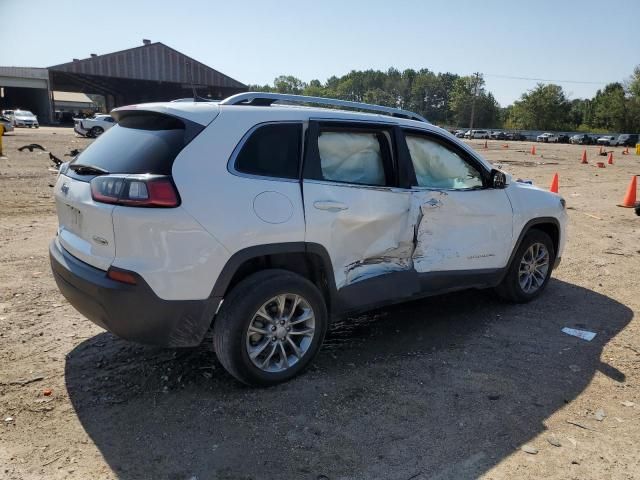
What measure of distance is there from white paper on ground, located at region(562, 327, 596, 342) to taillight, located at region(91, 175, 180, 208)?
363 centimetres

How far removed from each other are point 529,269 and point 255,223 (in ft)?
10.8

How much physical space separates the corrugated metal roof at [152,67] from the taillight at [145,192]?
49674 millimetres

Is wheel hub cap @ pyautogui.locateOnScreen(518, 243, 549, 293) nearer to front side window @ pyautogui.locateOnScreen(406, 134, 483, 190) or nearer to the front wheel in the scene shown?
the front wheel

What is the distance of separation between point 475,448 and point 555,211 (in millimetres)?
3136

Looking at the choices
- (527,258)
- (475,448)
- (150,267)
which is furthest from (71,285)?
(527,258)

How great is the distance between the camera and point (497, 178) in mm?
4539

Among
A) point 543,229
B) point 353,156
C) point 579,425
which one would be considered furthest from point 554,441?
Result: point 543,229

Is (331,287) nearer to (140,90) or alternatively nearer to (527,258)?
(527,258)

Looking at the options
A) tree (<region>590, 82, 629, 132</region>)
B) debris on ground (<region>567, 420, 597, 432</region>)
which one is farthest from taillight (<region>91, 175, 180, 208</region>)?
tree (<region>590, 82, 629, 132</region>)

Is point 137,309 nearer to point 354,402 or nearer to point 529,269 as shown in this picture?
point 354,402

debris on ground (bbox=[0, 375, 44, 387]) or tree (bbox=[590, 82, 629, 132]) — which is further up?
tree (bbox=[590, 82, 629, 132])

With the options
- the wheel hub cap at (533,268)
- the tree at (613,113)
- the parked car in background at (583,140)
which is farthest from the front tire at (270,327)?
the tree at (613,113)

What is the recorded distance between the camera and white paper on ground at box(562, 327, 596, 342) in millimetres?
4387

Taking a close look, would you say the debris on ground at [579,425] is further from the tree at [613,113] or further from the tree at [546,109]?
the tree at [546,109]
